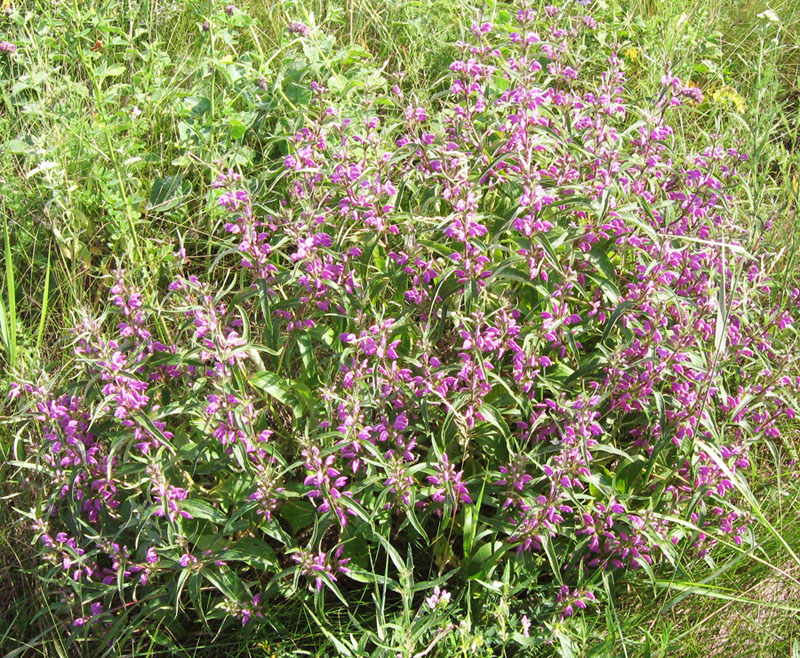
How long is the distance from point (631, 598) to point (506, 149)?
156cm

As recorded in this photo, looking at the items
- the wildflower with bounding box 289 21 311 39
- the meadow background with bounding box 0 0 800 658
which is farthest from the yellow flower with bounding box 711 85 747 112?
the wildflower with bounding box 289 21 311 39

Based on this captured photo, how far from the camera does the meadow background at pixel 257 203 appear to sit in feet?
8.54

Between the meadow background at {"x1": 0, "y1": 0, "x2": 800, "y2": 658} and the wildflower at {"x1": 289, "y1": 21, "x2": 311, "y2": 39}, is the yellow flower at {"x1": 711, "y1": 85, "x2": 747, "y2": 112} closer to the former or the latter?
the meadow background at {"x1": 0, "y1": 0, "x2": 800, "y2": 658}

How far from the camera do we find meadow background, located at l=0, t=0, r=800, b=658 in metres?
2.60

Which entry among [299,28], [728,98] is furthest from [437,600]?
[728,98]

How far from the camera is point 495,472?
260 centimetres

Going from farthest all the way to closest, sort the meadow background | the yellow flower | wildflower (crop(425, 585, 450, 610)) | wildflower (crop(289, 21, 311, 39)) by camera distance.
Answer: the yellow flower
wildflower (crop(289, 21, 311, 39))
the meadow background
wildflower (crop(425, 585, 450, 610))

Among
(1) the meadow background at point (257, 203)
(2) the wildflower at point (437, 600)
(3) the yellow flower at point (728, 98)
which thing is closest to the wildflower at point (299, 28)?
(1) the meadow background at point (257, 203)

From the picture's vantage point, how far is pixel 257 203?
2594 mm

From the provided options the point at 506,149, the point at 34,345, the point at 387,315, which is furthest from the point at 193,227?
the point at 506,149

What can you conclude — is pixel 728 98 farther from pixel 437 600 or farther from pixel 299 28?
pixel 437 600

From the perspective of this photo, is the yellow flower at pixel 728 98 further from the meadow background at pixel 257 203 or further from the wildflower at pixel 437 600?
the wildflower at pixel 437 600

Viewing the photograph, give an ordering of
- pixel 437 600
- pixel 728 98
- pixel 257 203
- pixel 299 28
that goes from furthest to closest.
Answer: pixel 728 98 < pixel 299 28 < pixel 257 203 < pixel 437 600

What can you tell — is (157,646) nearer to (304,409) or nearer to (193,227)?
(304,409)
